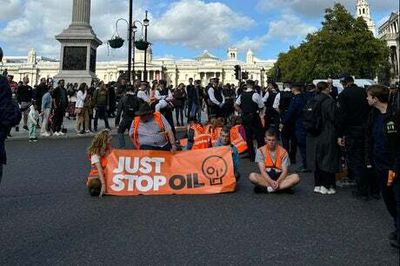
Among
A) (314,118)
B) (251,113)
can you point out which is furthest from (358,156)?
(251,113)

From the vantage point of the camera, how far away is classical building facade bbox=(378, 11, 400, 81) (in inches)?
4359

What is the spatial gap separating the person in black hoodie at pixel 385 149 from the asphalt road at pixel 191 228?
1.52 ft

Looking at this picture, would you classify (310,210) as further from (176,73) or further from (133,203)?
(176,73)

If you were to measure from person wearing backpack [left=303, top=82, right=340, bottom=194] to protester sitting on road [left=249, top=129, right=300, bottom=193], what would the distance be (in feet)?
1.78

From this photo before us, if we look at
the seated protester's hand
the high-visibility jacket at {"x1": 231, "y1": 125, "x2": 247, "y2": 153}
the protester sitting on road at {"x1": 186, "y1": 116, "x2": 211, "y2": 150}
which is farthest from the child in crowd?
the seated protester's hand

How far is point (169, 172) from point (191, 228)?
263 cm

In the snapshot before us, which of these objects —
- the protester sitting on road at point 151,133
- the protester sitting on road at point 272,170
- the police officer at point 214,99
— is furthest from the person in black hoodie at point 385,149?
the police officer at point 214,99

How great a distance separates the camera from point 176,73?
511ft

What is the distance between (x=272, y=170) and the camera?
8.44 m

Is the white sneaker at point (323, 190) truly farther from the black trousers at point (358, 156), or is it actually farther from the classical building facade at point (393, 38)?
the classical building facade at point (393, 38)

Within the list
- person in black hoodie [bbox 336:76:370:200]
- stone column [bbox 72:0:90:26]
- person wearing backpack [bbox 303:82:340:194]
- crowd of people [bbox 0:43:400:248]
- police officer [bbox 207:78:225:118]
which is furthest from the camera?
stone column [bbox 72:0:90:26]

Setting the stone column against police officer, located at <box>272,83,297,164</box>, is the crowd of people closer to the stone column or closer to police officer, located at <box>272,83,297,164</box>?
police officer, located at <box>272,83,297,164</box>

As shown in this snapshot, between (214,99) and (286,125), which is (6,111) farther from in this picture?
(214,99)

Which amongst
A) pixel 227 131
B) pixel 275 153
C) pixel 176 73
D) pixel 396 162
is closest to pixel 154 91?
pixel 227 131
